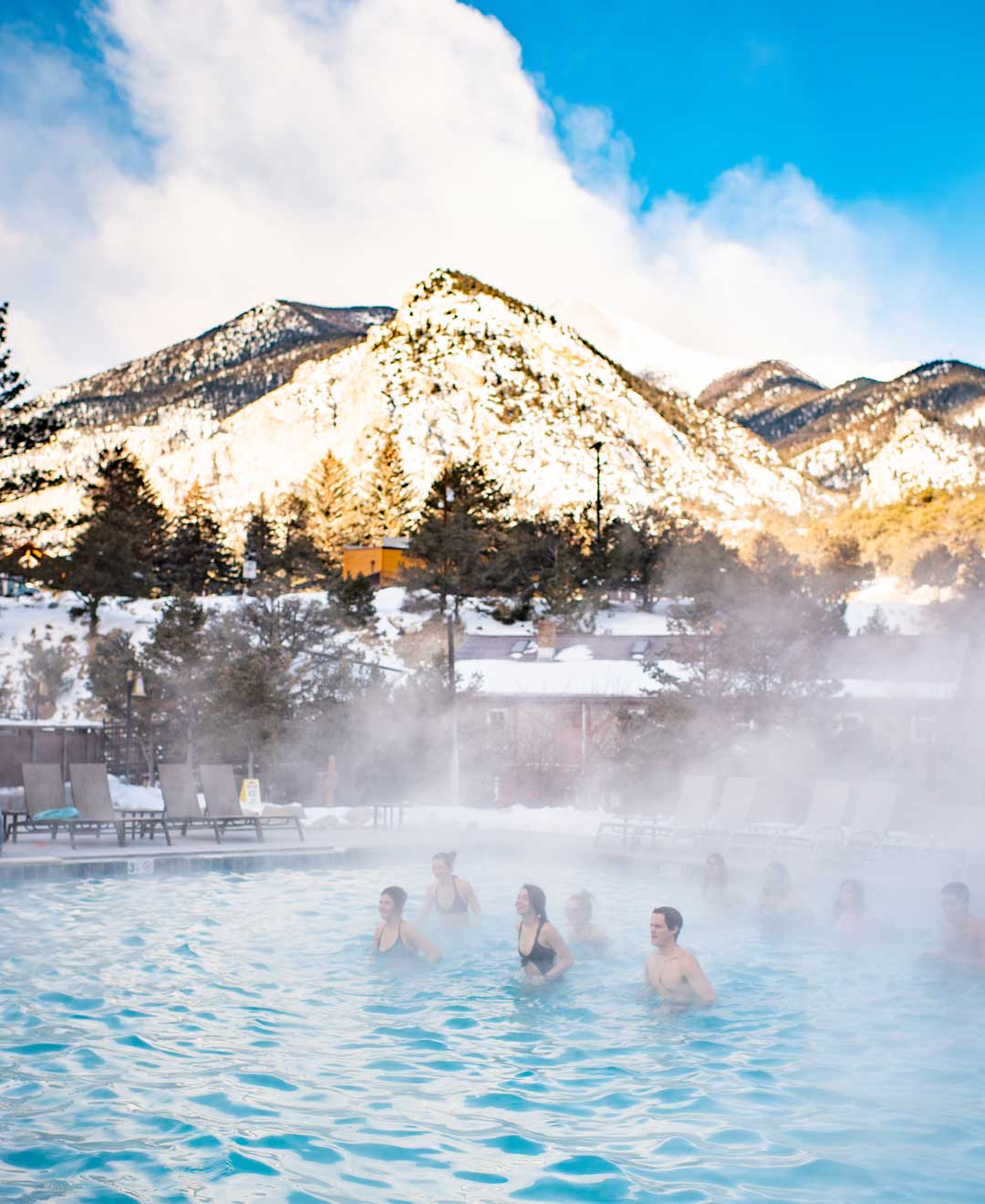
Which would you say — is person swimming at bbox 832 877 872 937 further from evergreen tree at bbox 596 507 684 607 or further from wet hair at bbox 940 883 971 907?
evergreen tree at bbox 596 507 684 607

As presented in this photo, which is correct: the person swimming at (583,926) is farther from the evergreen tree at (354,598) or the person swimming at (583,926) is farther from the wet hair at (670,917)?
the evergreen tree at (354,598)

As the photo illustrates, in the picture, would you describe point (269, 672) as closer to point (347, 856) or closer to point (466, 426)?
point (347, 856)

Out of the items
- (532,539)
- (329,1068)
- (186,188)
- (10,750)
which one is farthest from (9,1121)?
(532,539)

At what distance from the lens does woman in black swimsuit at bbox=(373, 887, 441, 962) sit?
866cm

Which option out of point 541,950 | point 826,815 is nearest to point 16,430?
point 826,815

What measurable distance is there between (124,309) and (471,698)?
2708cm

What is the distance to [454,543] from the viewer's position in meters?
46.8

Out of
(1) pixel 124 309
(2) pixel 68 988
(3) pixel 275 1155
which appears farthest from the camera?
(1) pixel 124 309

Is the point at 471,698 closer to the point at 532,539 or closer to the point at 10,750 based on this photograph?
the point at 10,750

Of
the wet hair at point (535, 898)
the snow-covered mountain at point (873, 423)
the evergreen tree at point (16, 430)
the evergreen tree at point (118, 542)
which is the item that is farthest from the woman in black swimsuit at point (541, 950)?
the snow-covered mountain at point (873, 423)

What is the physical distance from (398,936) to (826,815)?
6487mm

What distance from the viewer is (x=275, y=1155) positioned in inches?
202

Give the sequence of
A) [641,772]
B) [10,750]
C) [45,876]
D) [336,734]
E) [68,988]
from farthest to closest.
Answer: [336,734] → [641,772] → [10,750] → [45,876] → [68,988]

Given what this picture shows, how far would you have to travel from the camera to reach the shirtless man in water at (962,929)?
834cm
